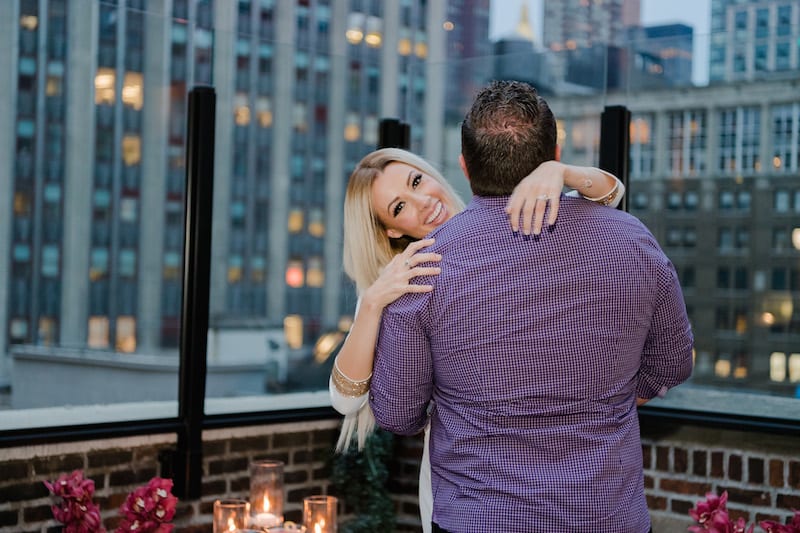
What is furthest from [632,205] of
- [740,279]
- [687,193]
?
[740,279]

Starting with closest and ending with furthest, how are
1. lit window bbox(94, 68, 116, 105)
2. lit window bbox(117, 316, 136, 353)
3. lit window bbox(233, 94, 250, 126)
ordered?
lit window bbox(94, 68, 116, 105), lit window bbox(117, 316, 136, 353), lit window bbox(233, 94, 250, 126)

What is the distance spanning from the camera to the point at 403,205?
2387mm

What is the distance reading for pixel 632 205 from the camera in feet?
11.3

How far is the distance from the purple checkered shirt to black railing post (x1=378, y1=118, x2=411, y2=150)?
7.37 ft

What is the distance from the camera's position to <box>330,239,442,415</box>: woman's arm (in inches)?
62.1

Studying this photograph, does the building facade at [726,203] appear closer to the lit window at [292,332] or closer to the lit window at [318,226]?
the lit window at [292,332]

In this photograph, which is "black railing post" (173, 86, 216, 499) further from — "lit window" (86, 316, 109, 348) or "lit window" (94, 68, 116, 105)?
"lit window" (86, 316, 109, 348)

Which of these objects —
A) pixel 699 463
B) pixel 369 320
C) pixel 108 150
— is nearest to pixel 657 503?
pixel 699 463

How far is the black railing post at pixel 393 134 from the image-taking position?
3.80 meters

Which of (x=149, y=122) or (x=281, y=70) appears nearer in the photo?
(x=149, y=122)

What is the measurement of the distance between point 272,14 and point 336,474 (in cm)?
4832

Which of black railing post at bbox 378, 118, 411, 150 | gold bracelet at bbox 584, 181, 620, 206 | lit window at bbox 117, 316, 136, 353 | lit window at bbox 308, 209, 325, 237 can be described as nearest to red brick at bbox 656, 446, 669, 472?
black railing post at bbox 378, 118, 411, 150

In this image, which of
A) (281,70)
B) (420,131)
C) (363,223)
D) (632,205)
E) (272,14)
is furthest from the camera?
(272,14)

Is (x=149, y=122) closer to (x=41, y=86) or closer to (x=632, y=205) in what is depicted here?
(x=41, y=86)
